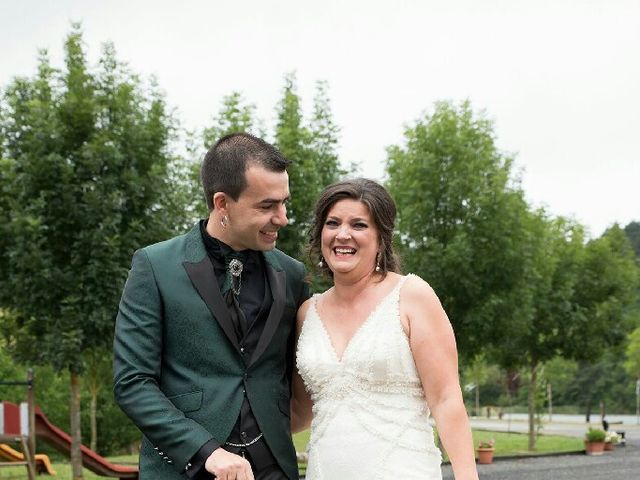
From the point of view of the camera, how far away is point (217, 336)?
3434mm

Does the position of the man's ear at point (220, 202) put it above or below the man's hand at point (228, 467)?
above

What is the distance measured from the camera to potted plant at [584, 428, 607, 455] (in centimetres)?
Result: 2873

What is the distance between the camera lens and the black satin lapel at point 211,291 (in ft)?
11.2

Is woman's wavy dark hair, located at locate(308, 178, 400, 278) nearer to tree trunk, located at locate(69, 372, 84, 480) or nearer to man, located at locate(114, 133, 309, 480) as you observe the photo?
man, located at locate(114, 133, 309, 480)

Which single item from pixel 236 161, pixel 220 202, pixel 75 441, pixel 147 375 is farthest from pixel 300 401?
pixel 75 441

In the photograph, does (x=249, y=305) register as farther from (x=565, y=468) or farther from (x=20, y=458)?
(x=565, y=468)

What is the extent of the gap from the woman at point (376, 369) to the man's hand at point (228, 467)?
68 cm

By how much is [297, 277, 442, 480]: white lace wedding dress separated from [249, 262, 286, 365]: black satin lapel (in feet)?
0.89

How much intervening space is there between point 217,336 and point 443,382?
2.82ft

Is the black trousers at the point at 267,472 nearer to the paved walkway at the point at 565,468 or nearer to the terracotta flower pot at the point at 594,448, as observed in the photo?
the paved walkway at the point at 565,468

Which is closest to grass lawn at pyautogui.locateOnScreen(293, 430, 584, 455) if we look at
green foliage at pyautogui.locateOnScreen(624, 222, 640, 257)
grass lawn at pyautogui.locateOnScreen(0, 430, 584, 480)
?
grass lawn at pyautogui.locateOnScreen(0, 430, 584, 480)

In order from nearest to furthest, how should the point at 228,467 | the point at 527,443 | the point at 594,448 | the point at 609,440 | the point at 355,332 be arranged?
the point at 228,467 → the point at 355,332 → the point at 594,448 → the point at 609,440 → the point at 527,443

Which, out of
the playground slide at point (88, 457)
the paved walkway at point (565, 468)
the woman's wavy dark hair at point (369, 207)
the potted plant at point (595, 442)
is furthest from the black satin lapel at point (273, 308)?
the potted plant at point (595, 442)

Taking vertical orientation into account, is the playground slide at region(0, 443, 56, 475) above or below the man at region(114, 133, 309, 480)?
below
